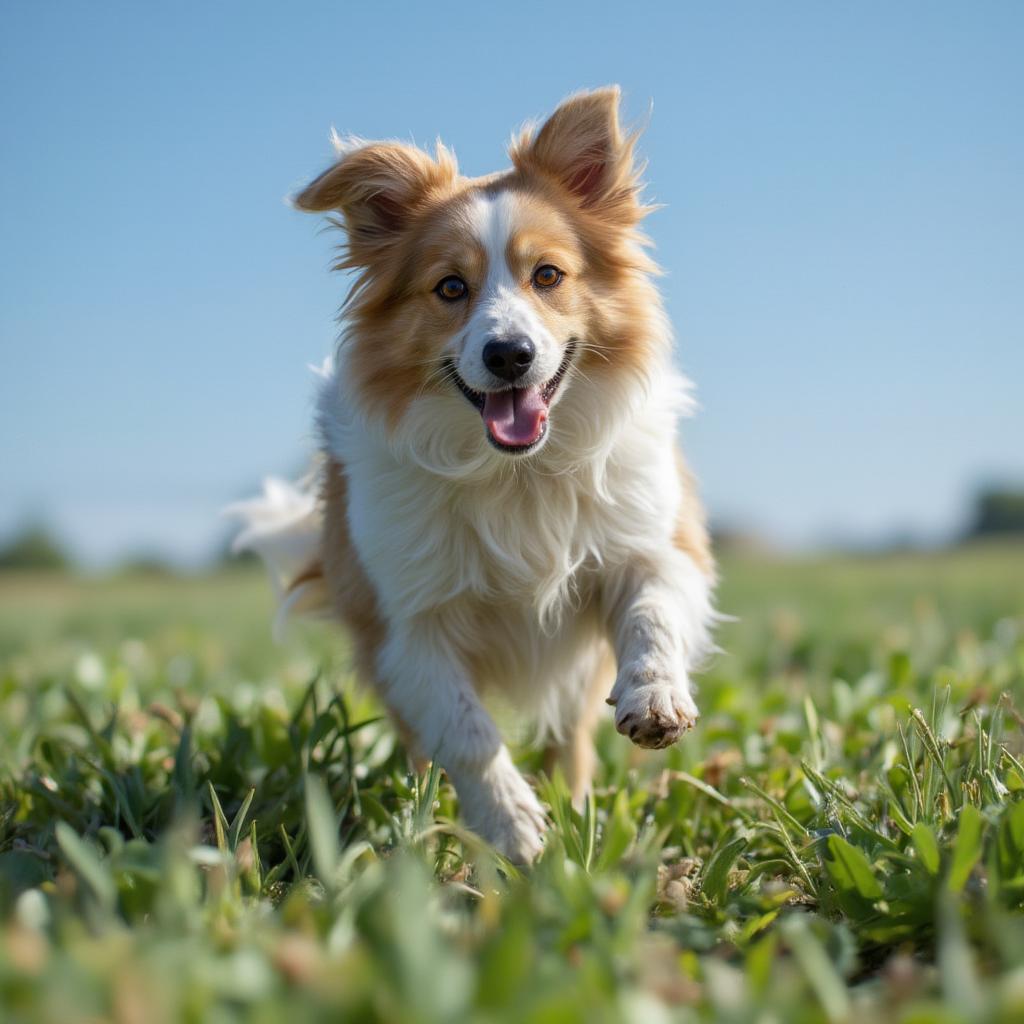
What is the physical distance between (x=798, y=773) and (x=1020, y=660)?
2.12m

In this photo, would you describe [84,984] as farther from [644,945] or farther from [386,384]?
[386,384]

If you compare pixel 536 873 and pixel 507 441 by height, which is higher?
pixel 507 441

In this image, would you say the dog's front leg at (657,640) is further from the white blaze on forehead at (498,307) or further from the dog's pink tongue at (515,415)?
the white blaze on forehead at (498,307)

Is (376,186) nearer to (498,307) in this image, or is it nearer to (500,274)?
(500,274)

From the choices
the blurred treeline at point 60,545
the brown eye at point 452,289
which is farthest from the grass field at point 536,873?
the blurred treeline at point 60,545

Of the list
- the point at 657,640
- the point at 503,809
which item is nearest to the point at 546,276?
the point at 657,640

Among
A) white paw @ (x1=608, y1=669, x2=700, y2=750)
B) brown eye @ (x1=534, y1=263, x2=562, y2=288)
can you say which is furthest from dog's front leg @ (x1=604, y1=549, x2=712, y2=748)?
brown eye @ (x1=534, y1=263, x2=562, y2=288)

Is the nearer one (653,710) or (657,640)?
(653,710)

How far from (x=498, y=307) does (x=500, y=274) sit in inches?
6.7

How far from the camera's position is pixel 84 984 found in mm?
1666

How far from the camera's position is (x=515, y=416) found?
376 cm

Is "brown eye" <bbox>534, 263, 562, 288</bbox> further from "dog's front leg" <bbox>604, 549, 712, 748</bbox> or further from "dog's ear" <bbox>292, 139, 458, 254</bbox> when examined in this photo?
"dog's front leg" <bbox>604, 549, 712, 748</bbox>

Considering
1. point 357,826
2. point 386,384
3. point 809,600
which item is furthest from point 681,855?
point 809,600

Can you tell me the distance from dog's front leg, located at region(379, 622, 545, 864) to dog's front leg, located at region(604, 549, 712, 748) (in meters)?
0.42
